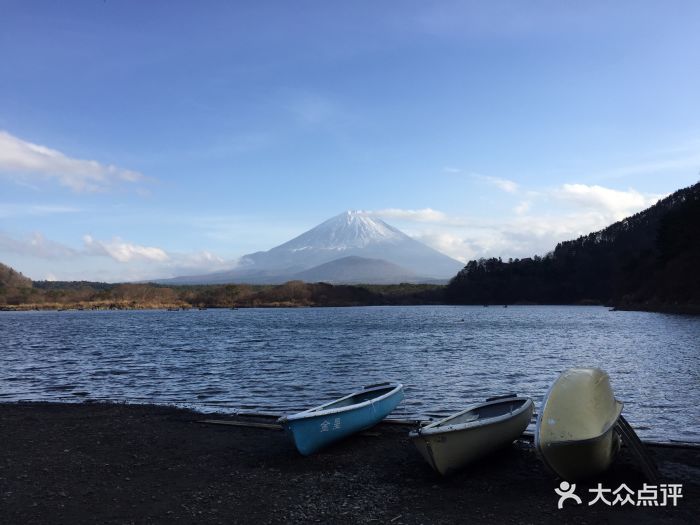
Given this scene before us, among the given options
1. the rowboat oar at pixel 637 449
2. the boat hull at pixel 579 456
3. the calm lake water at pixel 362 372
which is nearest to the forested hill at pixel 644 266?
the calm lake water at pixel 362 372

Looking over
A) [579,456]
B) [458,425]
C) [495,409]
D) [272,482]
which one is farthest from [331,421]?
[579,456]

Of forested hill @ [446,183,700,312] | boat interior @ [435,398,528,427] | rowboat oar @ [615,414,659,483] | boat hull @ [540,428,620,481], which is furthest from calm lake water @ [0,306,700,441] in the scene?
forested hill @ [446,183,700,312]

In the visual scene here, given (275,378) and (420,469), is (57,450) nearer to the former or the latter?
(420,469)

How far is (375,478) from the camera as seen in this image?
12523 mm

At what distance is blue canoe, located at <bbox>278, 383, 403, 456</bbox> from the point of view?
13969mm

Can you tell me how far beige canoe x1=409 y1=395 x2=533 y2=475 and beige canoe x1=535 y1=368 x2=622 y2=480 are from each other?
5.30ft

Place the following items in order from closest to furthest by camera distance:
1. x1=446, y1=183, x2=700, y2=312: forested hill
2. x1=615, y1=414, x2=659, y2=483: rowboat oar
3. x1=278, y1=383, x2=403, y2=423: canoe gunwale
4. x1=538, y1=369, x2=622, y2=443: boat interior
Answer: x1=538, y1=369, x2=622, y2=443: boat interior → x1=615, y1=414, x2=659, y2=483: rowboat oar → x1=278, y1=383, x2=403, y2=423: canoe gunwale → x1=446, y1=183, x2=700, y2=312: forested hill

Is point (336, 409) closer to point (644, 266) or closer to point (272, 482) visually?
point (272, 482)

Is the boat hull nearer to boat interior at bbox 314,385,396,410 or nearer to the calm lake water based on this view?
the calm lake water

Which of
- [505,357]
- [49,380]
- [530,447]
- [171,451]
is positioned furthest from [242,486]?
[505,357]

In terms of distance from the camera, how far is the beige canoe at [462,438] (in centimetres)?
1204

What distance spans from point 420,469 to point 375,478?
1210 mm

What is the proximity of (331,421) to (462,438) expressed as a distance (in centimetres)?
384

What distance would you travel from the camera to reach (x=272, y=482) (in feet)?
40.0
